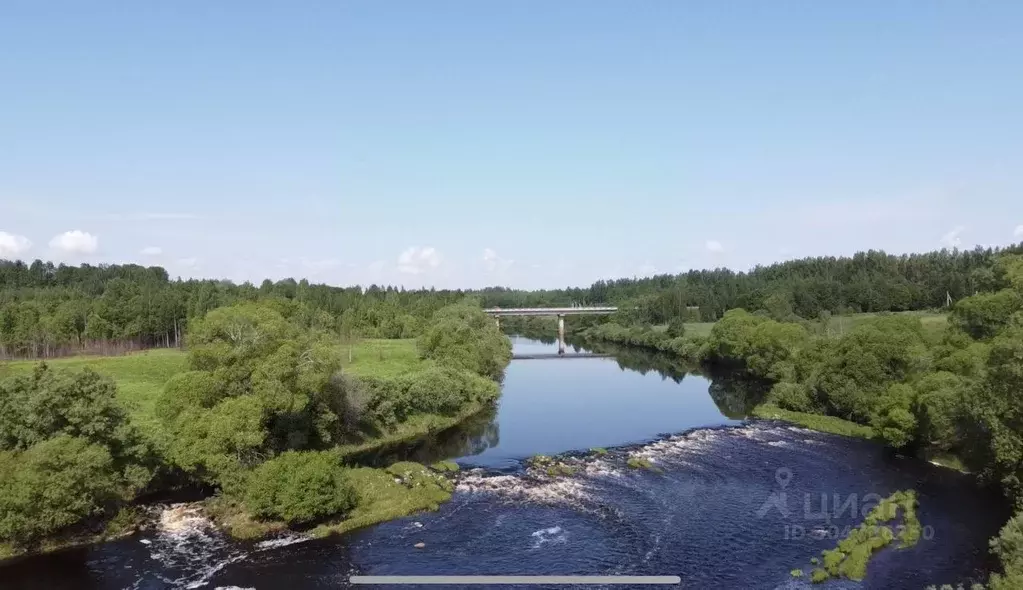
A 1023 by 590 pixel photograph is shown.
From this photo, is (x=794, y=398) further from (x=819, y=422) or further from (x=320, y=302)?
(x=320, y=302)

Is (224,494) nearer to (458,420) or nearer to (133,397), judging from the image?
(133,397)

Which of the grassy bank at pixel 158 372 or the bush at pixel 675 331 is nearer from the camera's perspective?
the grassy bank at pixel 158 372

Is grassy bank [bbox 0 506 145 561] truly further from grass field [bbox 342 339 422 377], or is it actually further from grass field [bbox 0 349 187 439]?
grass field [bbox 342 339 422 377]

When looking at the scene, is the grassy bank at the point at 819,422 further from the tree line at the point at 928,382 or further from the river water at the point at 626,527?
the river water at the point at 626,527

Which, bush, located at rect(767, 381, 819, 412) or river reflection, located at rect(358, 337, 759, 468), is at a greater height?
bush, located at rect(767, 381, 819, 412)

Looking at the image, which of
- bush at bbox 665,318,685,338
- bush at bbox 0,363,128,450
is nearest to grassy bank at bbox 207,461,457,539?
bush at bbox 0,363,128,450

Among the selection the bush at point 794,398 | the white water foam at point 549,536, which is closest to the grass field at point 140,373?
the white water foam at point 549,536

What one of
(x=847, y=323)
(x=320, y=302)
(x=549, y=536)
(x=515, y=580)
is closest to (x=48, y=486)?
(x=515, y=580)
